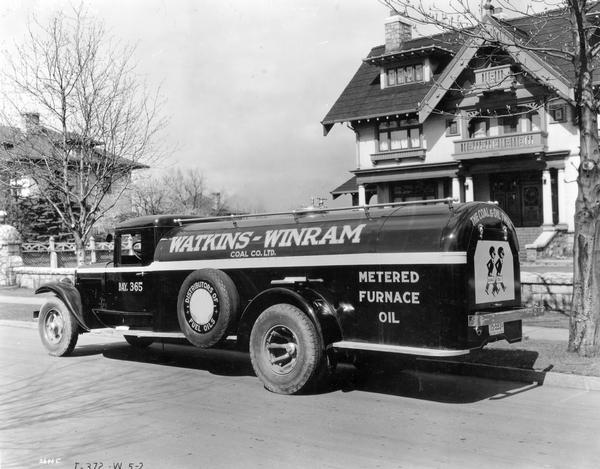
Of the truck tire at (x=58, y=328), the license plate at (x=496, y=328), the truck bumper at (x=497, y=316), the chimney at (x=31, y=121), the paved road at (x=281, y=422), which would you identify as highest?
the chimney at (x=31, y=121)

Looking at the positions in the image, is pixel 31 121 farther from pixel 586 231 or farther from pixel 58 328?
pixel 586 231

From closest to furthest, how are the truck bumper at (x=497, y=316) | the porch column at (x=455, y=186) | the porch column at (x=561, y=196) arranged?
1. the truck bumper at (x=497, y=316)
2. the porch column at (x=561, y=196)
3. the porch column at (x=455, y=186)

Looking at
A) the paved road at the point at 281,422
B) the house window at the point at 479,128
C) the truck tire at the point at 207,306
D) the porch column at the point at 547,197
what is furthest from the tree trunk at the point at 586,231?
the house window at the point at 479,128

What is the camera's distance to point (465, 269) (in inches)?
257

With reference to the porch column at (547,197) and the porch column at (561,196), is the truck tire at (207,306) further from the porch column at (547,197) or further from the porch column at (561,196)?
the porch column at (561,196)

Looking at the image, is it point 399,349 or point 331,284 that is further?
point 331,284

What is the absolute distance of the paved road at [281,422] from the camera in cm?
513

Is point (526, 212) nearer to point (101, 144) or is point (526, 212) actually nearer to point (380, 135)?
point (380, 135)

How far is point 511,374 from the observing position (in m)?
7.99

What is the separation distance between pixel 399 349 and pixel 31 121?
15.8 metres

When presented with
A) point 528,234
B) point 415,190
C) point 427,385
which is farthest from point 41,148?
point 528,234

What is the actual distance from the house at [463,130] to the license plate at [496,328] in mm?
18631

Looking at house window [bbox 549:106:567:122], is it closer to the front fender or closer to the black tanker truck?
the black tanker truck

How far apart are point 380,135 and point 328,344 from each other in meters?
27.8
